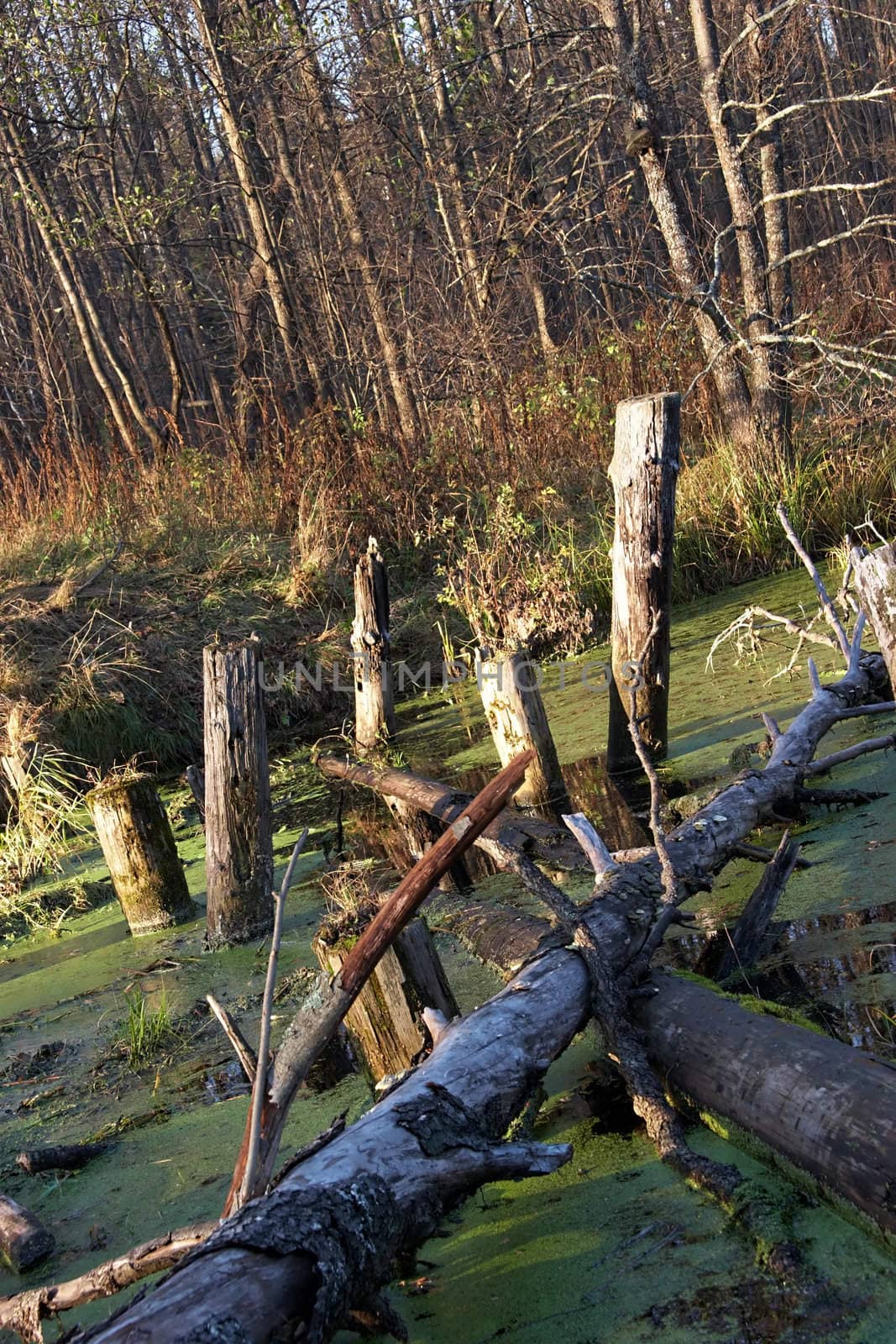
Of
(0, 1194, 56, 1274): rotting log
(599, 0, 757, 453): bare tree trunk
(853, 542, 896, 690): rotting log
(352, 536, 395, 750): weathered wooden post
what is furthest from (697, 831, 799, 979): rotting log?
(599, 0, 757, 453): bare tree trunk

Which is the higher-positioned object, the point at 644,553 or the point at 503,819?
the point at 644,553

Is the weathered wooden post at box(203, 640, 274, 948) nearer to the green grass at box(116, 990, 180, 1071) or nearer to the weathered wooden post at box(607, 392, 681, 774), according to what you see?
the green grass at box(116, 990, 180, 1071)

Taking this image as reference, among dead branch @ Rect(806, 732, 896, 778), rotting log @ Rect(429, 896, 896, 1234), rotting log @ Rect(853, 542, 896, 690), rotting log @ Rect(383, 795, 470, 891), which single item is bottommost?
rotting log @ Rect(383, 795, 470, 891)

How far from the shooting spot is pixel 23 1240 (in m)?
2.70

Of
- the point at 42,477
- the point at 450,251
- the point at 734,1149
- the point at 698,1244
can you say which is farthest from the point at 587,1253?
the point at 450,251

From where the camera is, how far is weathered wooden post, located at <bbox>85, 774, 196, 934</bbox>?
4.98 meters

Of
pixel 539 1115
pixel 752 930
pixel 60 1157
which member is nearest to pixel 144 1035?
pixel 60 1157

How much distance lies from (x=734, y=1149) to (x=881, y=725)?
11.1 ft

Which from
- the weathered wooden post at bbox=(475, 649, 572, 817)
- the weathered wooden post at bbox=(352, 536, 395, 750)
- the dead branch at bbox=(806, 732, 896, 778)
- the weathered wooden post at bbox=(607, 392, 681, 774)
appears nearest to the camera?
the dead branch at bbox=(806, 732, 896, 778)

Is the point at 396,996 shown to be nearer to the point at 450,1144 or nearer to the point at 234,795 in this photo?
the point at 450,1144

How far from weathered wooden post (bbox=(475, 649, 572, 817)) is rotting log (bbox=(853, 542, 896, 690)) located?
2630mm

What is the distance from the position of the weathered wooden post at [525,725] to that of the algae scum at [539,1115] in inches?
7.3

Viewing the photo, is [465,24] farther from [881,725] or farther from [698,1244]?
[698,1244]

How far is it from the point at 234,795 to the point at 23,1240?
7.13ft
